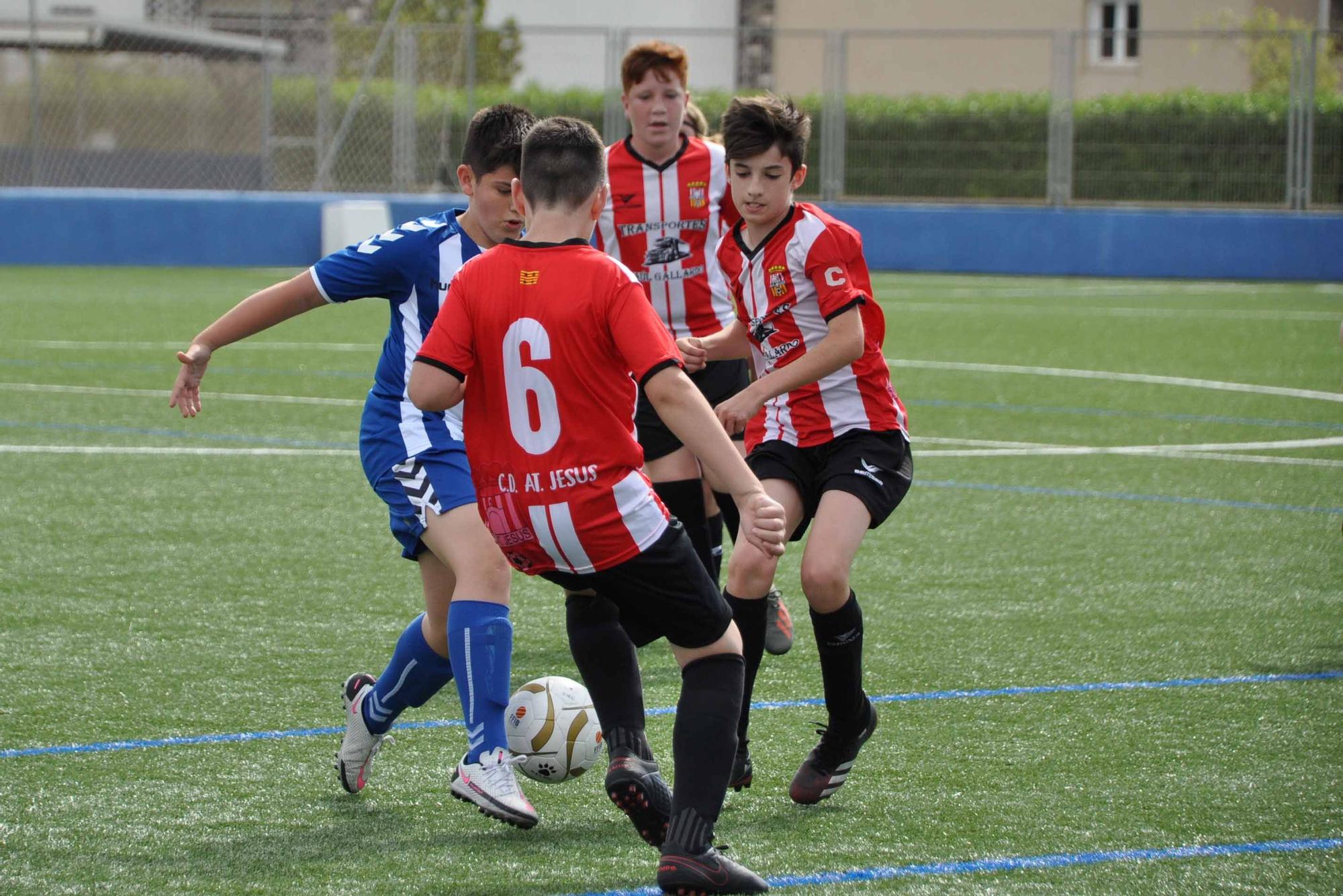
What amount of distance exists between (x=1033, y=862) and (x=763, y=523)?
1.06 m

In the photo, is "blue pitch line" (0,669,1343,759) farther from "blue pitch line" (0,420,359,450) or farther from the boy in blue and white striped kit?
"blue pitch line" (0,420,359,450)

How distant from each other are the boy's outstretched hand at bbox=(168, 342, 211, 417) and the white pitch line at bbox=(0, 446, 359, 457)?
4.84 metres

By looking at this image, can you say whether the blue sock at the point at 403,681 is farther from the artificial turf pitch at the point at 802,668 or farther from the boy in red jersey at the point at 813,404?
the boy in red jersey at the point at 813,404

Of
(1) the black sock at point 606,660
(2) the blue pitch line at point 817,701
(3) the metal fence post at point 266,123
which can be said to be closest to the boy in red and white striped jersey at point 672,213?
(2) the blue pitch line at point 817,701

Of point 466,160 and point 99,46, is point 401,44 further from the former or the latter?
point 466,160

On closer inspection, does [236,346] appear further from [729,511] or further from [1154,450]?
[729,511]

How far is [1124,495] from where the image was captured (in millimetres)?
8297

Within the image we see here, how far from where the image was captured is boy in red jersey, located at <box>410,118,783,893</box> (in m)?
3.34

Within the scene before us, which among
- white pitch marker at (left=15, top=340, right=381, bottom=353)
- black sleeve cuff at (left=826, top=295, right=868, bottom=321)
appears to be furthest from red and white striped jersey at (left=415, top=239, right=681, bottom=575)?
white pitch marker at (left=15, top=340, right=381, bottom=353)

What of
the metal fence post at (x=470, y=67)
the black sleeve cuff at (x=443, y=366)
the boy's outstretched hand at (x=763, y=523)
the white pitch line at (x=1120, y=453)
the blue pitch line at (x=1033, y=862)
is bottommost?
the white pitch line at (x=1120, y=453)

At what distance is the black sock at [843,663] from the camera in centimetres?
414

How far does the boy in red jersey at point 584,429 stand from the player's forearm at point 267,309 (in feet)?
2.52

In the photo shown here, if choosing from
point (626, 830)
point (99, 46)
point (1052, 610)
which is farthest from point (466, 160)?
point (99, 46)

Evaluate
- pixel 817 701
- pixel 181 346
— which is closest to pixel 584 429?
pixel 817 701
